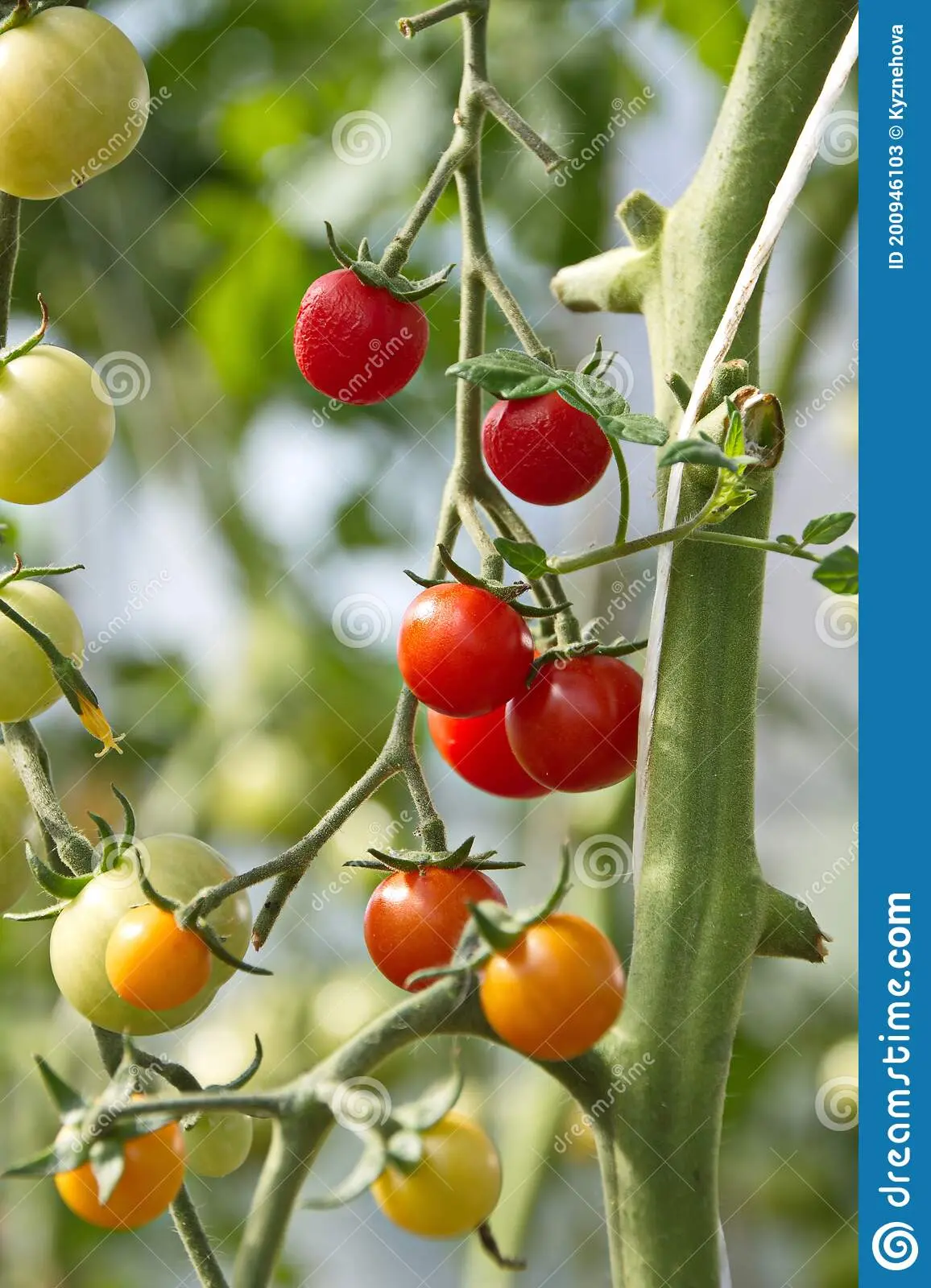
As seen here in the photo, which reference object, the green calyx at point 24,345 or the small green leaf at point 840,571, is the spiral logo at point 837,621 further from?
the green calyx at point 24,345

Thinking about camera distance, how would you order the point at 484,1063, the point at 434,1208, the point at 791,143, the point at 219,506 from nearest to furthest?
the point at 434,1208, the point at 791,143, the point at 484,1063, the point at 219,506

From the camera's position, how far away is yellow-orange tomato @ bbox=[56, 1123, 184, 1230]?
11.3 inches

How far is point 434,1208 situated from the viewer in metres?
0.28

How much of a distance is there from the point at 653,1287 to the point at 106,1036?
0.16 meters

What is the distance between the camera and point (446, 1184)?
0.28 meters

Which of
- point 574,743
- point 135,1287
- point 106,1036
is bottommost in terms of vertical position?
point 135,1287

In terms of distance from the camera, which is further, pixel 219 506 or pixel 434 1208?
pixel 219 506

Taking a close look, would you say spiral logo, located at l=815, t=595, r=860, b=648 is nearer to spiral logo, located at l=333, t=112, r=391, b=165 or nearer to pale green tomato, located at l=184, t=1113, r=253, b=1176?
pale green tomato, located at l=184, t=1113, r=253, b=1176

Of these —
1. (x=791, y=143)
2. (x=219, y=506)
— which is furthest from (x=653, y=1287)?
(x=219, y=506)

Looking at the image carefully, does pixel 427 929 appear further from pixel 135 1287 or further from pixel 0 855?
pixel 135 1287

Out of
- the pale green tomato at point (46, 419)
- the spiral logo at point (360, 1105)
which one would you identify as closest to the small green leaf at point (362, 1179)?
the spiral logo at point (360, 1105)
